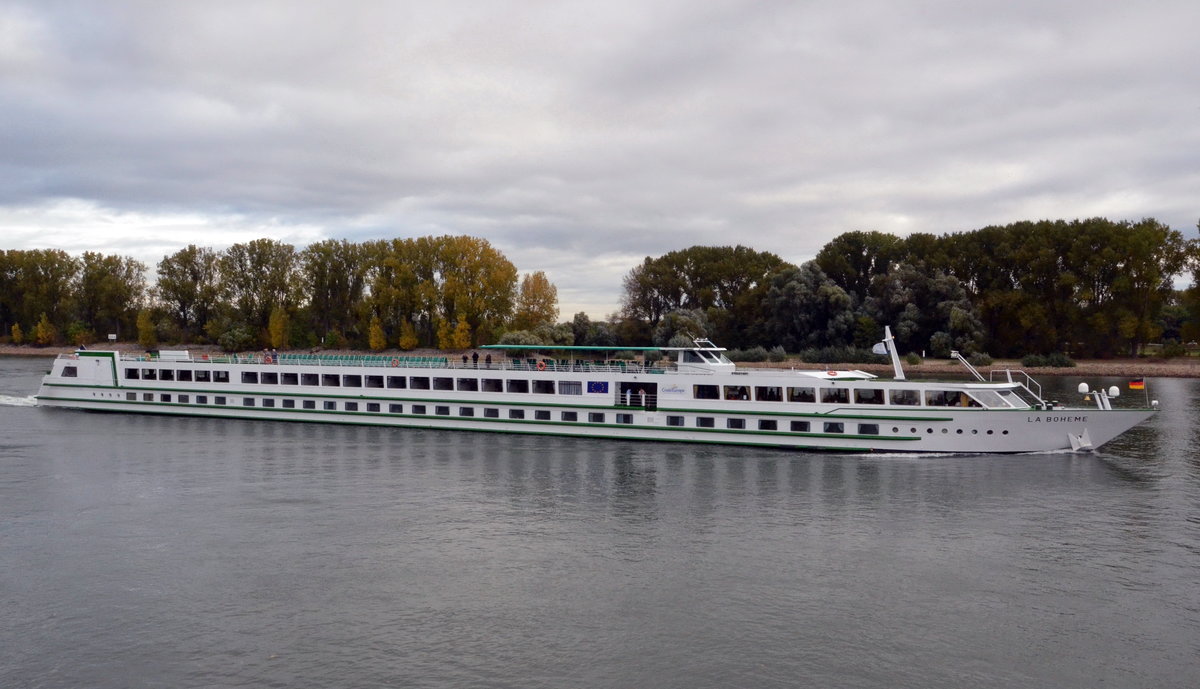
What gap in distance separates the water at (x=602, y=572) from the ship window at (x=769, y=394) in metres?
4.56

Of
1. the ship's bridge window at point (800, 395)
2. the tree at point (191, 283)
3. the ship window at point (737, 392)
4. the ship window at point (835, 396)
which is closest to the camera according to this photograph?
the ship window at point (835, 396)

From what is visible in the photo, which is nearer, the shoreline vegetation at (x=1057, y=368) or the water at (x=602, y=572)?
the water at (x=602, y=572)

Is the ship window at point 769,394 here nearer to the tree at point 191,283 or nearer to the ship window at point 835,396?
the ship window at point 835,396

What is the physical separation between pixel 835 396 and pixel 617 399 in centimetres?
1359

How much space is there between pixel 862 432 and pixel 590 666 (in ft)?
101

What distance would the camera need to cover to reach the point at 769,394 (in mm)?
49344

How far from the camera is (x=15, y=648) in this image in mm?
22141

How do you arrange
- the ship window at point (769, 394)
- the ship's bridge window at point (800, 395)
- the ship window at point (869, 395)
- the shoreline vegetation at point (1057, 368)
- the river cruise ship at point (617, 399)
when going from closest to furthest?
the river cruise ship at point (617, 399) → the ship window at point (869, 395) → the ship's bridge window at point (800, 395) → the ship window at point (769, 394) → the shoreline vegetation at point (1057, 368)

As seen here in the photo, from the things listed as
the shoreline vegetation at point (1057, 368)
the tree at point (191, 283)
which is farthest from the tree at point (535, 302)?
the tree at point (191, 283)

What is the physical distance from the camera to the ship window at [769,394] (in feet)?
161

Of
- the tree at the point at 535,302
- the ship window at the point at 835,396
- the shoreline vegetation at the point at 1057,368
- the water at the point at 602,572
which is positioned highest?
the tree at the point at 535,302

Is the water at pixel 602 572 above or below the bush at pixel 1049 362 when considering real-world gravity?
below

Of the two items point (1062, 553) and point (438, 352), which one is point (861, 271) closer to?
point (438, 352)

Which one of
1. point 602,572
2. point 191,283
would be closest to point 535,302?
point 191,283
